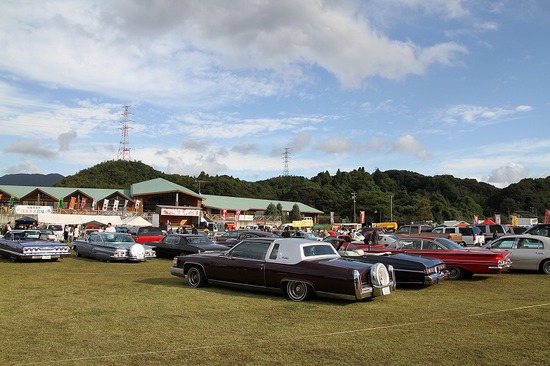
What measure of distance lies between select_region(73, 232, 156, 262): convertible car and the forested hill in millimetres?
75505

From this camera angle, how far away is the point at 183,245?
19734 millimetres

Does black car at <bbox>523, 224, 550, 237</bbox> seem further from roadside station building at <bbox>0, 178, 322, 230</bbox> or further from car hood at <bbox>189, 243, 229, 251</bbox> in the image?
roadside station building at <bbox>0, 178, 322, 230</bbox>

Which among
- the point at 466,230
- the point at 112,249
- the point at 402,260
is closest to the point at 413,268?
the point at 402,260

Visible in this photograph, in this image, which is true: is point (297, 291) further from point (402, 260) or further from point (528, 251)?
point (528, 251)

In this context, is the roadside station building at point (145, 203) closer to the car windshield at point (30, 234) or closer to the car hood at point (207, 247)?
the car windshield at point (30, 234)

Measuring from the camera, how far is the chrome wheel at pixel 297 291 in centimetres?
981

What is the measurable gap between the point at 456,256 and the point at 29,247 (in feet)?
51.3

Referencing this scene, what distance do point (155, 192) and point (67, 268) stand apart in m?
63.7

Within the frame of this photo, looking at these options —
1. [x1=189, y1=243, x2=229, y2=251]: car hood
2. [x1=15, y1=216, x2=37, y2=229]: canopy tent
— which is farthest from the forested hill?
[x1=189, y1=243, x2=229, y2=251]: car hood

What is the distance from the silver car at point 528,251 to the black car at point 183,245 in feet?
35.0

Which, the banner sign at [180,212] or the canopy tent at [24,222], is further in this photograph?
the banner sign at [180,212]

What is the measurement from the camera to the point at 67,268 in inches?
646

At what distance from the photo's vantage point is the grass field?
228 inches

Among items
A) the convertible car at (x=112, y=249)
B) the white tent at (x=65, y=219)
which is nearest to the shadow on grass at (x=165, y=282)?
the convertible car at (x=112, y=249)
